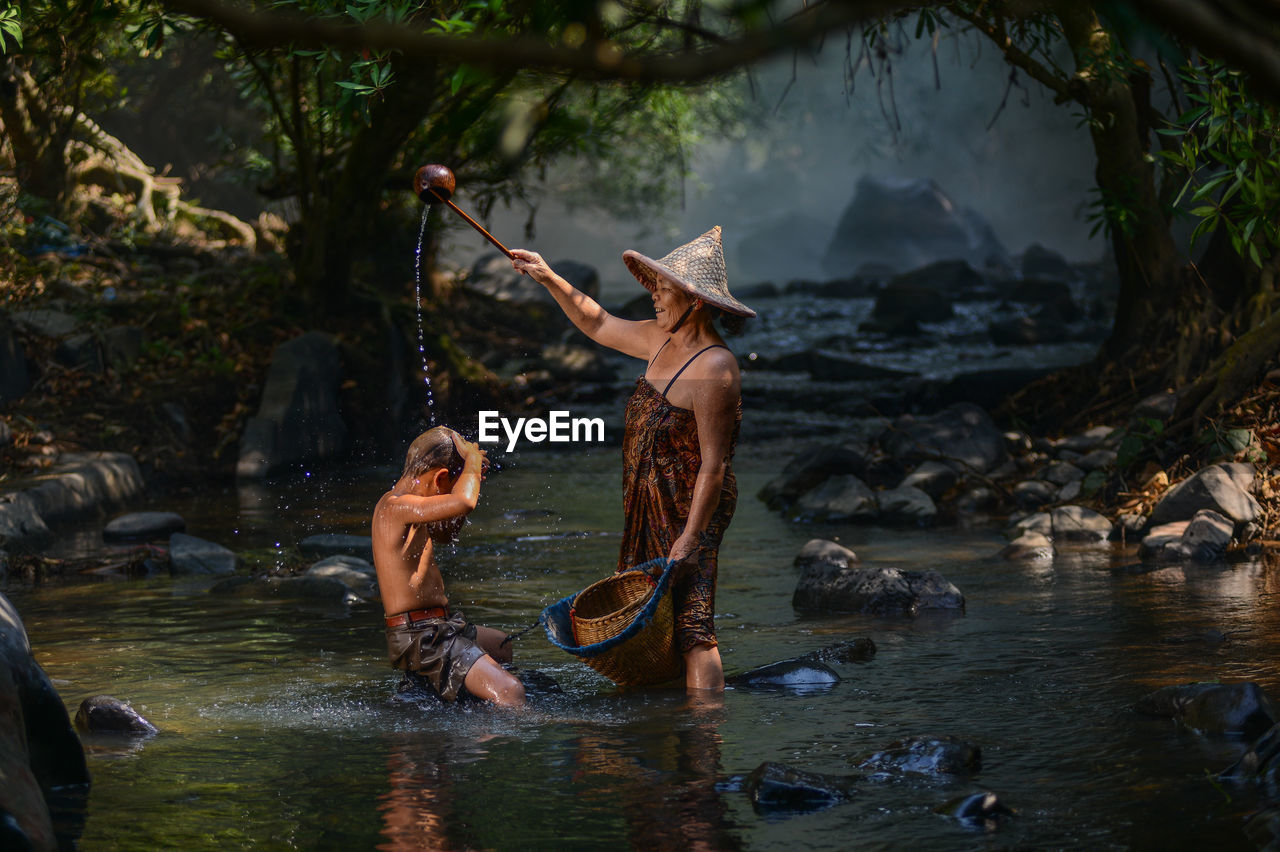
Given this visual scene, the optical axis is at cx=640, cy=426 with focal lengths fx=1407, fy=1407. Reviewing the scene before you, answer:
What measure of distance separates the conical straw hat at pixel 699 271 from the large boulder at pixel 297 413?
814 cm

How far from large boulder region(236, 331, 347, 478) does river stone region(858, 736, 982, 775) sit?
9.45 metres

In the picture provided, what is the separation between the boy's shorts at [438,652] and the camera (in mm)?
5625

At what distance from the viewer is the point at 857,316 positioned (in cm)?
3039

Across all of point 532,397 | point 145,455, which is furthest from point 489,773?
point 532,397

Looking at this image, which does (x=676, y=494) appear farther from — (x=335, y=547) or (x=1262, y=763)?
(x=335, y=547)

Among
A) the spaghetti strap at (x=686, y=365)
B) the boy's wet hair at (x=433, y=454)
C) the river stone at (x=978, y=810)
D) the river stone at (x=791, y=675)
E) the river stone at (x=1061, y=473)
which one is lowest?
the river stone at (x=978, y=810)

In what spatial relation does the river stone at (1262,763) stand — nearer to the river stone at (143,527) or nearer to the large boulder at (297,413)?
the river stone at (143,527)

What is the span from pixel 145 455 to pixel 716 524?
885 cm

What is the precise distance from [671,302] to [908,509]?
5.76 metres

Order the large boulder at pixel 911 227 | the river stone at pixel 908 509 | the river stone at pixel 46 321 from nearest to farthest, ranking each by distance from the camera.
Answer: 1. the river stone at pixel 908 509
2. the river stone at pixel 46 321
3. the large boulder at pixel 911 227

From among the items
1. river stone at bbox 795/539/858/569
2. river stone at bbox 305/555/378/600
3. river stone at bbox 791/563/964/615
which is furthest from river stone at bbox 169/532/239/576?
river stone at bbox 791/563/964/615

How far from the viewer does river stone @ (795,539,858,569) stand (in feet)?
28.6

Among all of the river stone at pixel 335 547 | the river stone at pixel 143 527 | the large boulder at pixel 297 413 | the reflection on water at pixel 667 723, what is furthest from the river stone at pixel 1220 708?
the large boulder at pixel 297 413

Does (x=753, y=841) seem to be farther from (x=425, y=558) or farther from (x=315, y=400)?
(x=315, y=400)
